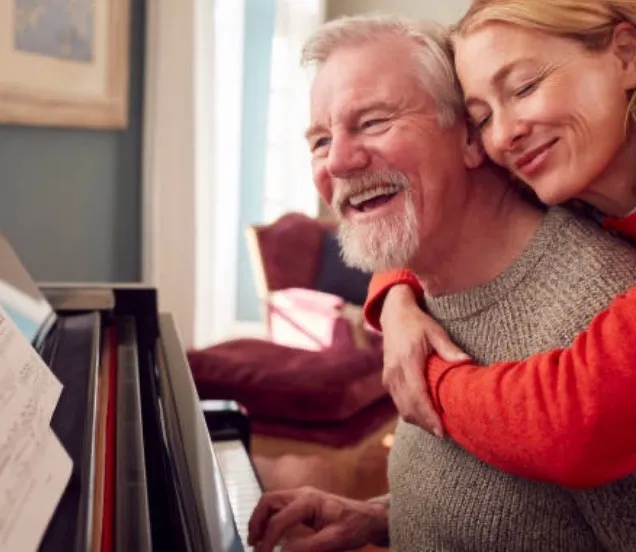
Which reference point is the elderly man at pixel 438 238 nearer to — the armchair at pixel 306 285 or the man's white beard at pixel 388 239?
the man's white beard at pixel 388 239

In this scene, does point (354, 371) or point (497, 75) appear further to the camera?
point (354, 371)

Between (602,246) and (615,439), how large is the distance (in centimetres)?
25

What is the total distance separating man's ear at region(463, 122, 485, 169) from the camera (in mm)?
1089

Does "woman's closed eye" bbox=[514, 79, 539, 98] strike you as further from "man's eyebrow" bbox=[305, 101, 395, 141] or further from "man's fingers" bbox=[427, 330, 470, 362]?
"man's fingers" bbox=[427, 330, 470, 362]

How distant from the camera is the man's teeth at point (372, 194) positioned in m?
1.07

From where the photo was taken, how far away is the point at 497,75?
940 mm

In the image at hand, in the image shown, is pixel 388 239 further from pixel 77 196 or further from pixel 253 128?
pixel 253 128

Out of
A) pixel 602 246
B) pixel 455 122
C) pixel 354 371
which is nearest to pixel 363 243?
pixel 455 122

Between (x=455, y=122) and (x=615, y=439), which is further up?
(x=455, y=122)

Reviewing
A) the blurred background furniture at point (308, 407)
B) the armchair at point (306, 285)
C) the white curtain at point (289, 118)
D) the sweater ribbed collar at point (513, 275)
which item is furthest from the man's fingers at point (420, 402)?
the white curtain at point (289, 118)

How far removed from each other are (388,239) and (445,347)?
0.51 ft

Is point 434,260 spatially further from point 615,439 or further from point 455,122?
point 615,439

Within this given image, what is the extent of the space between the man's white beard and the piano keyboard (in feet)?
1.30

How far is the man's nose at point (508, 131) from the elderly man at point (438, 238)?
0.35 feet
